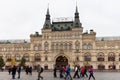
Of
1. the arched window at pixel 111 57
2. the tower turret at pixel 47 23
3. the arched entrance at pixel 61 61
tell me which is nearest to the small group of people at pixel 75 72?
the arched window at pixel 111 57

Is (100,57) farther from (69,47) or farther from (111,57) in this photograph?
(69,47)

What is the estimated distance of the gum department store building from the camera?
10662 centimetres

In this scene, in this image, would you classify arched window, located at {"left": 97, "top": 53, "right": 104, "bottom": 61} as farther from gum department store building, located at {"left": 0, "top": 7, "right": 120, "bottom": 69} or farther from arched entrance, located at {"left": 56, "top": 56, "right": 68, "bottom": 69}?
arched entrance, located at {"left": 56, "top": 56, "right": 68, "bottom": 69}

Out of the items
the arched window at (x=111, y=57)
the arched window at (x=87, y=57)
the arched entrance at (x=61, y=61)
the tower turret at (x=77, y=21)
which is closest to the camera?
the arched window at (x=111, y=57)

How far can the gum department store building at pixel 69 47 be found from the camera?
106625 mm

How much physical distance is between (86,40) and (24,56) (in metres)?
26.2

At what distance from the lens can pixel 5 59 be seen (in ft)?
386

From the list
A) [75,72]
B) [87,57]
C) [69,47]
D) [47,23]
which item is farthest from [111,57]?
[75,72]

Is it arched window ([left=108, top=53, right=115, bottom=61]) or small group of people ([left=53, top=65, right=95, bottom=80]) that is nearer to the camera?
small group of people ([left=53, top=65, right=95, bottom=80])

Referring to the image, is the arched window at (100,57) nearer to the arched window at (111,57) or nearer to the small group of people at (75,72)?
the arched window at (111,57)

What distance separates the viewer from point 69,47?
109 metres

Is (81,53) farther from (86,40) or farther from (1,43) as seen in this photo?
(1,43)

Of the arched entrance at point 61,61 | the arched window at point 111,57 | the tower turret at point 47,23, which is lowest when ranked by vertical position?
the arched entrance at point 61,61

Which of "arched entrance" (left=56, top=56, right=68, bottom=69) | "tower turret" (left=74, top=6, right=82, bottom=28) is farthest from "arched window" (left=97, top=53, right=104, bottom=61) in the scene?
"tower turret" (left=74, top=6, right=82, bottom=28)
